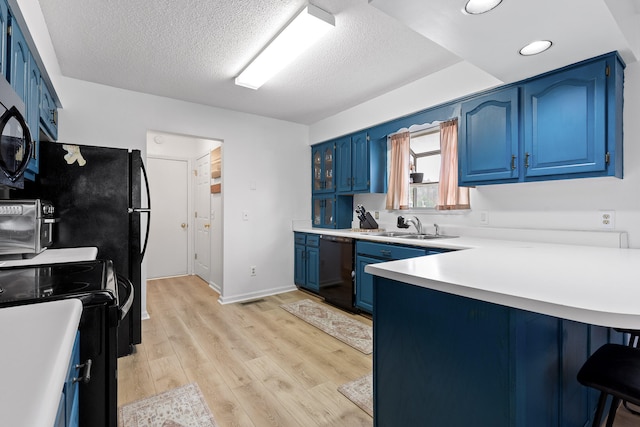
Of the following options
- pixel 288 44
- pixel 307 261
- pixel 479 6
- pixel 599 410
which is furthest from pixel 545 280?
pixel 307 261

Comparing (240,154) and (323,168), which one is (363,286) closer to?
(323,168)

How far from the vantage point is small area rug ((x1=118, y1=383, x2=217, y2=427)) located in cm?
166

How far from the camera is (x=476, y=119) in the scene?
2523mm

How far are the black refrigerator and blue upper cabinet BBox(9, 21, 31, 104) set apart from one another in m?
0.62

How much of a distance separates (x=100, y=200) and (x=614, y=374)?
120 inches

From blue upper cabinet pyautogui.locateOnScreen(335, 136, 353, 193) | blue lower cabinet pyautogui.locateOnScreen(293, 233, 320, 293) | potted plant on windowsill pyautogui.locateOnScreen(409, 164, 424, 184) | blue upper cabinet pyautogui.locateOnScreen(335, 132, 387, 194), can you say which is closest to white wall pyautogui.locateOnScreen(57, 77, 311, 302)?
blue lower cabinet pyautogui.locateOnScreen(293, 233, 320, 293)

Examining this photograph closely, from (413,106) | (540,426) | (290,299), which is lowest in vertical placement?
(290,299)

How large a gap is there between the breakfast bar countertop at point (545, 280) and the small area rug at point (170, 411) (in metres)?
1.30

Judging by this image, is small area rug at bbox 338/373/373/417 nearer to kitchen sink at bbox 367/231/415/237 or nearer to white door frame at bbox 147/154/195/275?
kitchen sink at bbox 367/231/415/237

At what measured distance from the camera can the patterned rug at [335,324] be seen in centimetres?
264

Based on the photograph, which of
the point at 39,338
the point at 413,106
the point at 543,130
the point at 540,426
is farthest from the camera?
the point at 413,106

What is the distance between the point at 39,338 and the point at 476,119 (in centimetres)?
284

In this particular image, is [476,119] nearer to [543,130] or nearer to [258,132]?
[543,130]

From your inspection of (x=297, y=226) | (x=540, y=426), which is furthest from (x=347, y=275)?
(x=540, y=426)
